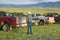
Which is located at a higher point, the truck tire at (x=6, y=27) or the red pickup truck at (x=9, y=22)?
the red pickup truck at (x=9, y=22)

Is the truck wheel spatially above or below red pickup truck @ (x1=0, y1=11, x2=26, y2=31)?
below

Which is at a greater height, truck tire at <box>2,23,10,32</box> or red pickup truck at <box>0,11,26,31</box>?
red pickup truck at <box>0,11,26,31</box>

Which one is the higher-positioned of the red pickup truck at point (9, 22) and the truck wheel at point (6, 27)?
the red pickup truck at point (9, 22)

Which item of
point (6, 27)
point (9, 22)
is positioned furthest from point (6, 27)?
point (9, 22)

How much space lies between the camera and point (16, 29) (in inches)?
790

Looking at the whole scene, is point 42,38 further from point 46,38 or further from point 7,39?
point 7,39

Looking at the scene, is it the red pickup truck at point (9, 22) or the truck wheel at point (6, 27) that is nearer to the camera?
the red pickup truck at point (9, 22)

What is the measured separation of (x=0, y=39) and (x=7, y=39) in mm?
435

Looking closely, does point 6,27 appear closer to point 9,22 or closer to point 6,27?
point 6,27

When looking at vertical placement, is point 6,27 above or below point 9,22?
below

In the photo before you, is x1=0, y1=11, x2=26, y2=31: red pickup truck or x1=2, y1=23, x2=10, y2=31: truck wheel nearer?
x1=0, y1=11, x2=26, y2=31: red pickup truck

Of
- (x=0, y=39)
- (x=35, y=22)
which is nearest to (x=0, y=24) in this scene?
(x=0, y=39)

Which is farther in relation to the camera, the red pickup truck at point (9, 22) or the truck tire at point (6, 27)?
the truck tire at point (6, 27)

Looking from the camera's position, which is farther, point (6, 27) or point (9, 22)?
point (6, 27)
